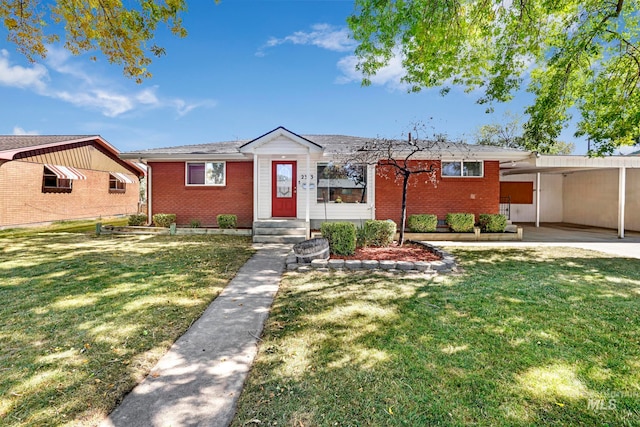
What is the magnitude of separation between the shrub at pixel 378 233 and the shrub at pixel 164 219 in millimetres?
8631

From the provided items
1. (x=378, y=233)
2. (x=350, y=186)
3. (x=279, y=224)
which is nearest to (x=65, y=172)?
(x=279, y=224)

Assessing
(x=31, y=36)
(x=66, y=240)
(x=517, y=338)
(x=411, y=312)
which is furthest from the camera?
(x=66, y=240)

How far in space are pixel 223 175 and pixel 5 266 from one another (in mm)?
7309

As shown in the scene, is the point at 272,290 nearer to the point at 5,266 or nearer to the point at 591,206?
the point at 5,266

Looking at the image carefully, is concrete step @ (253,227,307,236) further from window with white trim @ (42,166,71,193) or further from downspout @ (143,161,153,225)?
window with white trim @ (42,166,71,193)

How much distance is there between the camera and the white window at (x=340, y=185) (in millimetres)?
11906

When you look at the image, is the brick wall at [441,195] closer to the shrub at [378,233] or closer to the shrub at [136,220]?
the shrub at [378,233]

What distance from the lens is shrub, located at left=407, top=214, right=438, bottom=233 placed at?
1135cm

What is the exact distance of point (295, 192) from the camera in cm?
1199

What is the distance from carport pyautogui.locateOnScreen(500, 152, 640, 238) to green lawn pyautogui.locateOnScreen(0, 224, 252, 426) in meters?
13.0

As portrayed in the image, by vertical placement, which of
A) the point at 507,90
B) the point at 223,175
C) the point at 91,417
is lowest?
the point at 91,417

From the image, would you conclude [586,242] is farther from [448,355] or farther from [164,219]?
[164,219]

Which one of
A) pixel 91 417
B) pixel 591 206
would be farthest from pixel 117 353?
pixel 591 206

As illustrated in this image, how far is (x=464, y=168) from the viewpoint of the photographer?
12.0 m
